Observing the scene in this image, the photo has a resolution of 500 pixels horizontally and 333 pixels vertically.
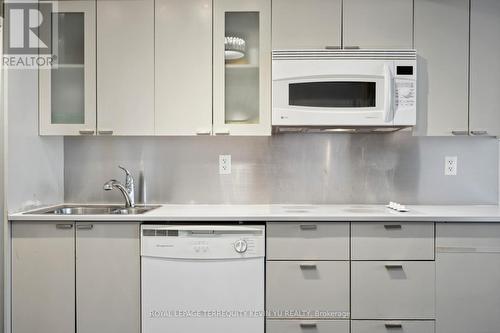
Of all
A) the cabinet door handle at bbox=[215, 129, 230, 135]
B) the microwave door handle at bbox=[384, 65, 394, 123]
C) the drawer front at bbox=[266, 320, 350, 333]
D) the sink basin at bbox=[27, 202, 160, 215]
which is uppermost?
the microwave door handle at bbox=[384, 65, 394, 123]

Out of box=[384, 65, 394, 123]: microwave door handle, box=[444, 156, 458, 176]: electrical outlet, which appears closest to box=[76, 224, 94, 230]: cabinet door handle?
box=[384, 65, 394, 123]: microwave door handle

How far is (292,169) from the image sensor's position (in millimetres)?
2445

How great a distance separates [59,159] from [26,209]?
1.55 ft

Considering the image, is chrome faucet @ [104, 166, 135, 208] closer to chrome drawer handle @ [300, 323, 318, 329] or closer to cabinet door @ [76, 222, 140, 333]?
cabinet door @ [76, 222, 140, 333]

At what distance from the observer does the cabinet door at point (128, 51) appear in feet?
7.04

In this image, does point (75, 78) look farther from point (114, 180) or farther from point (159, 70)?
point (114, 180)

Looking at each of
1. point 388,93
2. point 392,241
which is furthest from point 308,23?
point 392,241

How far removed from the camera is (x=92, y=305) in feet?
6.30

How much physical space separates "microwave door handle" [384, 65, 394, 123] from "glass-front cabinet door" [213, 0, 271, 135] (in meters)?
0.69

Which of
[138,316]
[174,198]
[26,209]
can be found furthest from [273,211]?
[26,209]

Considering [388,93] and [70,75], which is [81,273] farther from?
[388,93]

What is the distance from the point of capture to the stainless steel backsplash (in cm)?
243

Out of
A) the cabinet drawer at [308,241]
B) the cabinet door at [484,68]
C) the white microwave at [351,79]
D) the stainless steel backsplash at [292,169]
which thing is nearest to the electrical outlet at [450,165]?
the stainless steel backsplash at [292,169]

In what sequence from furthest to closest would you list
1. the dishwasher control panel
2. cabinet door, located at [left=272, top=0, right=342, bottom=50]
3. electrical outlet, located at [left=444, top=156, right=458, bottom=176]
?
electrical outlet, located at [left=444, top=156, right=458, bottom=176] < cabinet door, located at [left=272, top=0, right=342, bottom=50] < the dishwasher control panel
